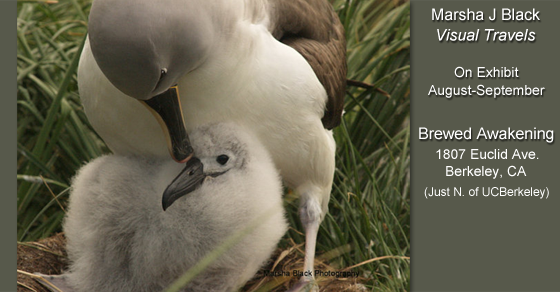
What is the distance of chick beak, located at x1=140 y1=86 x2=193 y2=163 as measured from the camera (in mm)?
2562

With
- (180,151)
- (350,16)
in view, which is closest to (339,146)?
(350,16)

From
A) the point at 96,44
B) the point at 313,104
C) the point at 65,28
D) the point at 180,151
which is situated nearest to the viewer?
the point at 96,44

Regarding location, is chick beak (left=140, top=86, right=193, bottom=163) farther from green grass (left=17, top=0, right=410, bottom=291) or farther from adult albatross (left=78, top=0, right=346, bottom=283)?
green grass (left=17, top=0, right=410, bottom=291)

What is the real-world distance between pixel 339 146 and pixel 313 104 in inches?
45.5

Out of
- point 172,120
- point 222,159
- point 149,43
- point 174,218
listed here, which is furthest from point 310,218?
point 149,43

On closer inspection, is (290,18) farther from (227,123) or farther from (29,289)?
(29,289)

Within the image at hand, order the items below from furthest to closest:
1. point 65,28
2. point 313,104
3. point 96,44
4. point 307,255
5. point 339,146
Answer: point 65,28 < point 339,146 < point 307,255 < point 313,104 < point 96,44

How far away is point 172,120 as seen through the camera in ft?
8.59

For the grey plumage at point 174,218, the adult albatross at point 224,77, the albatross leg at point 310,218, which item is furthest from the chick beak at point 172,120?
the albatross leg at point 310,218

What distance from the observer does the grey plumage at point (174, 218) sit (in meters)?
2.71

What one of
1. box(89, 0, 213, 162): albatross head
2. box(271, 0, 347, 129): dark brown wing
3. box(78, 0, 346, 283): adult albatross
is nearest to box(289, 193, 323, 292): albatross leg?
box(78, 0, 346, 283): adult albatross

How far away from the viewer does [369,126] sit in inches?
172

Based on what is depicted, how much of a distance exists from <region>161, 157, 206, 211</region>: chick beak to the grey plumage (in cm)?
3

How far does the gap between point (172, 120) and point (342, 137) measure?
1.77m
